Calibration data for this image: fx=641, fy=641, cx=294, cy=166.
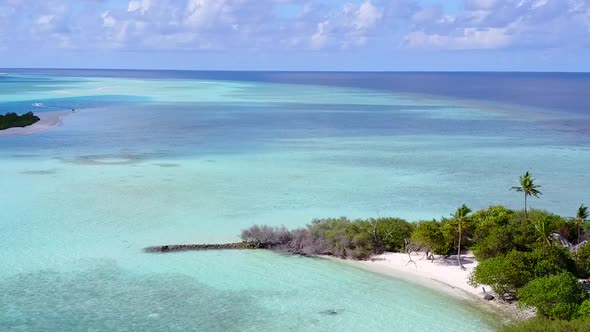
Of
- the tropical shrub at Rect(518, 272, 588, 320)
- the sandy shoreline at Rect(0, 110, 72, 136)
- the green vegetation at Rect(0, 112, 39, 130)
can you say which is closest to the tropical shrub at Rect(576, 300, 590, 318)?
the tropical shrub at Rect(518, 272, 588, 320)

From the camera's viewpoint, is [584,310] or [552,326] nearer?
[552,326]

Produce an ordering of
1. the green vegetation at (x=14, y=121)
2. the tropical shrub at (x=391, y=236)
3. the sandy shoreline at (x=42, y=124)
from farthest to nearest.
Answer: the green vegetation at (x=14, y=121) < the sandy shoreline at (x=42, y=124) < the tropical shrub at (x=391, y=236)

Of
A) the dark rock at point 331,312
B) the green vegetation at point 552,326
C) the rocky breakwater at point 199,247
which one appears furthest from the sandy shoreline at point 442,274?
the rocky breakwater at point 199,247

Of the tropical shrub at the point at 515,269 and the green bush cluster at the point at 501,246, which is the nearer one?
the green bush cluster at the point at 501,246

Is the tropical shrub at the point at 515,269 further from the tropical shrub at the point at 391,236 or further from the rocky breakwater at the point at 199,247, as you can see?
the rocky breakwater at the point at 199,247

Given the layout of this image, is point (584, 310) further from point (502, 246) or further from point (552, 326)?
point (502, 246)

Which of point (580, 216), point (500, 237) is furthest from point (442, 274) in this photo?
point (580, 216)
